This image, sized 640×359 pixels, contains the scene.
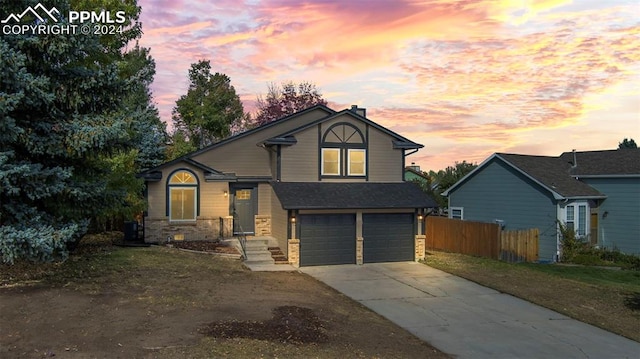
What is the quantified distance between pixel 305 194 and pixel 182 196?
19.5ft

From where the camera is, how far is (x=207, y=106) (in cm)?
4306

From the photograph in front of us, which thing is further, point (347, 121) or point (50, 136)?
point (347, 121)

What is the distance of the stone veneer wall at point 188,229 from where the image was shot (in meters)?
21.0

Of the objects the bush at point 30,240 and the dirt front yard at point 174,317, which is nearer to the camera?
the dirt front yard at point 174,317

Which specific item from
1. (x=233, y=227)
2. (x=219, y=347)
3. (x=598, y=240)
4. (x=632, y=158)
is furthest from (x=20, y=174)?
(x=632, y=158)

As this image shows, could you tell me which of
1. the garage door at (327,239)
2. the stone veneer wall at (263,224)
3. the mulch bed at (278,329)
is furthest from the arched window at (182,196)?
the mulch bed at (278,329)

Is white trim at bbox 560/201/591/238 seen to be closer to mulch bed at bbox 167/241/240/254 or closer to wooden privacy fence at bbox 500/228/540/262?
wooden privacy fence at bbox 500/228/540/262

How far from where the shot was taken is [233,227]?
2245cm

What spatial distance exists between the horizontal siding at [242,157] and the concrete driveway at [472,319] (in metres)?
7.11

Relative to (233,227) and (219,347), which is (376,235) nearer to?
(233,227)

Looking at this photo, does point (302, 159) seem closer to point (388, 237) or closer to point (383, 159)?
point (383, 159)

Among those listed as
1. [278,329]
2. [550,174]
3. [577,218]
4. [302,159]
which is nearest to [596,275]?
[577,218]

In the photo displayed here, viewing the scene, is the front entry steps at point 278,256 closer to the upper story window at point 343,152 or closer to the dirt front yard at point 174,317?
the dirt front yard at point 174,317

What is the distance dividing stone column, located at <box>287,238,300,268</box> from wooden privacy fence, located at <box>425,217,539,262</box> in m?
9.67
